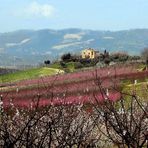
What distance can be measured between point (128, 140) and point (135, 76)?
129 feet

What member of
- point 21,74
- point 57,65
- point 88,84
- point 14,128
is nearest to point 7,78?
point 21,74

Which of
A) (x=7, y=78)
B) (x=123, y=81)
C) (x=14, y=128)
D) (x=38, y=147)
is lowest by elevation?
(x=7, y=78)

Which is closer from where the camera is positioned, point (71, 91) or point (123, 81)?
point (71, 91)

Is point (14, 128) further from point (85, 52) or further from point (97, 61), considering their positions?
point (85, 52)

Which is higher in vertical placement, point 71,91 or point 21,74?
point 71,91

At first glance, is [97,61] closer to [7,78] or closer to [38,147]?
[7,78]

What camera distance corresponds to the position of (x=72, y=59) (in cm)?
9525

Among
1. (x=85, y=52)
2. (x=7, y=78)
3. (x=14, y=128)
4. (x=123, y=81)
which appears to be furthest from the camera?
(x=85, y=52)

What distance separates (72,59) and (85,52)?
1312cm

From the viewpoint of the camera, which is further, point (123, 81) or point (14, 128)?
point (123, 81)

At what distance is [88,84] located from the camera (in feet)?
136

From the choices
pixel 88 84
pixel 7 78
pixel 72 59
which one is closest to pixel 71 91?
pixel 88 84

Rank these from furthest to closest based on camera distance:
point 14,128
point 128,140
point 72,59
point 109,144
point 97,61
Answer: point 72,59
point 97,61
point 109,144
point 14,128
point 128,140

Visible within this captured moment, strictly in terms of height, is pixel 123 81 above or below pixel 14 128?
below
